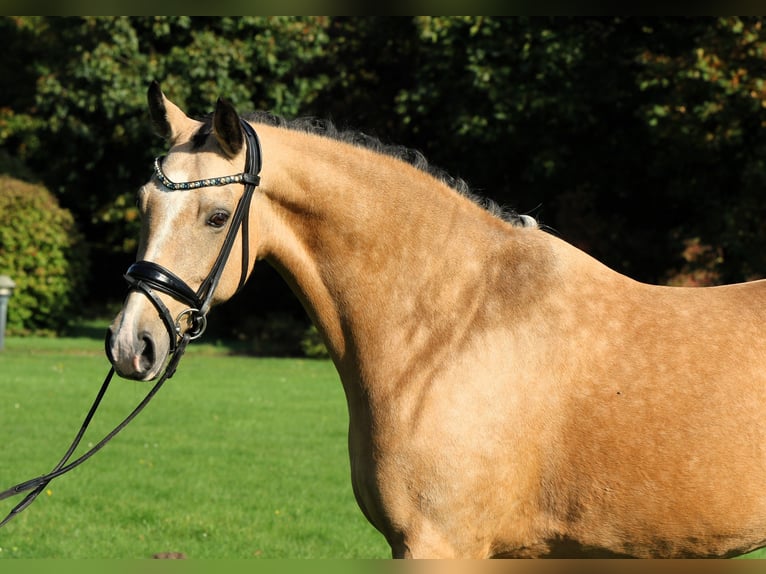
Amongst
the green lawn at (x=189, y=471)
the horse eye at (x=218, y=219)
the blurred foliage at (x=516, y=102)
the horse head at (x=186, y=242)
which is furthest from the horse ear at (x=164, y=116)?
the blurred foliage at (x=516, y=102)

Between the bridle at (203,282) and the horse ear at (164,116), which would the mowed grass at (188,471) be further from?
the horse ear at (164,116)

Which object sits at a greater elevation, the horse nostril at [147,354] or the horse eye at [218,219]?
the horse eye at [218,219]

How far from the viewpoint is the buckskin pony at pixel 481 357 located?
342 cm

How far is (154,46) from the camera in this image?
2103cm

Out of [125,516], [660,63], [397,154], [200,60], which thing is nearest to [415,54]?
[200,60]

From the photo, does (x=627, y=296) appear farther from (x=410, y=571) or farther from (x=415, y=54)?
(x=415, y=54)

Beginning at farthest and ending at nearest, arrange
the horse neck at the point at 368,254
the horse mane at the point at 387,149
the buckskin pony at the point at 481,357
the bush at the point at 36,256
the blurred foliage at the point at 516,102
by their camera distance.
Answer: the bush at the point at 36,256
the blurred foliage at the point at 516,102
the horse mane at the point at 387,149
the horse neck at the point at 368,254
the buckskin pony at the point at 481,357

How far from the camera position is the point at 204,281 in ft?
11.3

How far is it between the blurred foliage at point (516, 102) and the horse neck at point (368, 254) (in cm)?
1329

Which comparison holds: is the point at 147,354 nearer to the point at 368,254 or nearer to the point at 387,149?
the point at 368,254

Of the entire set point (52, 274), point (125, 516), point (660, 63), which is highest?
point (660, 63)

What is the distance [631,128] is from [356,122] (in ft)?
19.5

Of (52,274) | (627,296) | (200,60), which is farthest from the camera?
(52,274)

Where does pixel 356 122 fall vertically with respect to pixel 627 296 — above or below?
below
